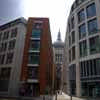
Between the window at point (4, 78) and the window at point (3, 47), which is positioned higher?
the window at point (3, 47)

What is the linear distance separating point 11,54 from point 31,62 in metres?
9.03

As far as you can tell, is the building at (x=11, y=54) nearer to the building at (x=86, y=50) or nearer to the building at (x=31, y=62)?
the building at (x=31, y=62)

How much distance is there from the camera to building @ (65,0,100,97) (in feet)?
Result: 83.8

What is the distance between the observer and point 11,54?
118 feet

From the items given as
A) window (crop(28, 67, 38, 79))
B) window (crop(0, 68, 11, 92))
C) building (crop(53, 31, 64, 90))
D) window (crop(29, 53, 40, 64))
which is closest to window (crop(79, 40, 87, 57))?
window (crop(29, 53, 40, 64))

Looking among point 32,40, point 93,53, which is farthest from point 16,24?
point 93,53

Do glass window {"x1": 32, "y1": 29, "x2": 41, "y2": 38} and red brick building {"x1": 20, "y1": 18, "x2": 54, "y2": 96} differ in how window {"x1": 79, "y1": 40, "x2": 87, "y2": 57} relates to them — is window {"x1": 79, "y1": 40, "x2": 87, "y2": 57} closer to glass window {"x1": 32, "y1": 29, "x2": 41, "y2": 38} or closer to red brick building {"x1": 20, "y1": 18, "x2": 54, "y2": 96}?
red brick building {"x1": 20, "y1": 18, "x2": 54, "y2": 96}

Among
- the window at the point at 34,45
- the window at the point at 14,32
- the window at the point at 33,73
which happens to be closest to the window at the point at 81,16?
the window at the point at 34,45

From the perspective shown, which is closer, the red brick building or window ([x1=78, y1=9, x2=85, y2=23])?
the red brick building

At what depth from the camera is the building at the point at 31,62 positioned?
1117 inches

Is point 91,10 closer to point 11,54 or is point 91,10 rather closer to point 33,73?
point 33,73

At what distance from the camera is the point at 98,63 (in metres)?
25.1

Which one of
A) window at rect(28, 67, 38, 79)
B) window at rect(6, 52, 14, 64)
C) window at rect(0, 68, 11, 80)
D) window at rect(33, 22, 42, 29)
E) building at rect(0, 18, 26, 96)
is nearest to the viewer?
window at rect(28, 67, 38, 79)

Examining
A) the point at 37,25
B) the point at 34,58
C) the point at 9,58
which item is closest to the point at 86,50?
the point at 34,58
